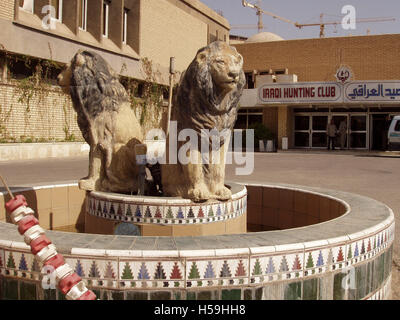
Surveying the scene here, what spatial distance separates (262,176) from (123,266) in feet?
36.4

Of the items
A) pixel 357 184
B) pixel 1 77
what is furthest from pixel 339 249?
pixel 1 77

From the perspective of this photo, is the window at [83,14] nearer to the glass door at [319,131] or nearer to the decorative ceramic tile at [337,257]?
the glass door at [319,131]

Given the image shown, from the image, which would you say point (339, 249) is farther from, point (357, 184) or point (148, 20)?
point (148, 20)

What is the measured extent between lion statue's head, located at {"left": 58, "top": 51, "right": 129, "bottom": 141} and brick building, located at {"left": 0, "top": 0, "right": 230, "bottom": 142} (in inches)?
→ 581

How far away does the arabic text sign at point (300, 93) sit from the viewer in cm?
2627

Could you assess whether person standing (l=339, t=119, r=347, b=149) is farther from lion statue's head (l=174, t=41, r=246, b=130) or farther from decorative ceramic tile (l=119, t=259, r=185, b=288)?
decorative ceramic tile (l=119, t=259, r=185, b=288)

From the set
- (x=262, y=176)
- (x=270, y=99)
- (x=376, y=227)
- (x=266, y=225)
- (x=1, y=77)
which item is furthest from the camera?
(x=270, y=99)

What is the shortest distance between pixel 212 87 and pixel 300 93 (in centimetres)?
2415

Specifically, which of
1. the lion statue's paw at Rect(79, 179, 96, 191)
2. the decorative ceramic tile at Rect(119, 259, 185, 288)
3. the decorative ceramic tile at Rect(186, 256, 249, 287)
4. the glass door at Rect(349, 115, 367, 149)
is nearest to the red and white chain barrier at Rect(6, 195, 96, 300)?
the decorative ceramic tile at Rect(119, 259, 185, 288)

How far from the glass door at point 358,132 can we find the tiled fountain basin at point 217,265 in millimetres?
26762

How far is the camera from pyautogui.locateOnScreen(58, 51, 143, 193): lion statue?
463cm

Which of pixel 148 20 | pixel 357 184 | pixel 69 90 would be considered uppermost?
pixel 148 20

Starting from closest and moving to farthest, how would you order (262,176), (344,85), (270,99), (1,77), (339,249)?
(339,249) < (262,176) < (1,77) < (344,85) < (270,99)
